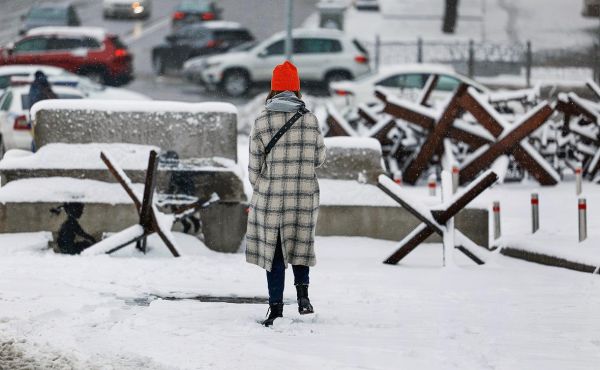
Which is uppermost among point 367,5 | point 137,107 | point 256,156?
point 256,156

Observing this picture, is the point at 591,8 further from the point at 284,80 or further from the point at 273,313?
the point at 273,313

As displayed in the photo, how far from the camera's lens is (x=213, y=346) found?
714cm

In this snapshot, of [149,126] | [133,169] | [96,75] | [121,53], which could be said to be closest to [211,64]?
[121,53]

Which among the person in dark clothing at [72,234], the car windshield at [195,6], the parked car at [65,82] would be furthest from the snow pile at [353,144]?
the car windshield at [195,6]

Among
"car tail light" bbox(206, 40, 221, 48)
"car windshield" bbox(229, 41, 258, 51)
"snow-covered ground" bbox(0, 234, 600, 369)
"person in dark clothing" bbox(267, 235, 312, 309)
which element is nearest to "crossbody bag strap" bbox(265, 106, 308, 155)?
"person in dark clothing" bbox(267, 235, 312, 309)

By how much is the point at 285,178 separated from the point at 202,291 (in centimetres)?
165

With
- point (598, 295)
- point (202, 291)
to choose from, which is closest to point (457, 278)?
point (598, 295)

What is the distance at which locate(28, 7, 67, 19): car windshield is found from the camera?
144 feet

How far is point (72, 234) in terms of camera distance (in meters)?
11.5

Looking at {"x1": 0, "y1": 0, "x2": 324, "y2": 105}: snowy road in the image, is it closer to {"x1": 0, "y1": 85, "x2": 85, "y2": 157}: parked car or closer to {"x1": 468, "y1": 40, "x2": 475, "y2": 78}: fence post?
{"x1": 468, "y1": 40, "x2": 475, "y2": 78}: fence post

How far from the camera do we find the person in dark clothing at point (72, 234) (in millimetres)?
11508

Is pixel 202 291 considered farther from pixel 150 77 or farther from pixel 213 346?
pixel 150 77

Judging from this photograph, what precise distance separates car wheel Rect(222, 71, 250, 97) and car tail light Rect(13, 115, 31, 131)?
519 inches

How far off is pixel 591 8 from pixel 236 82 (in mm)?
18103
